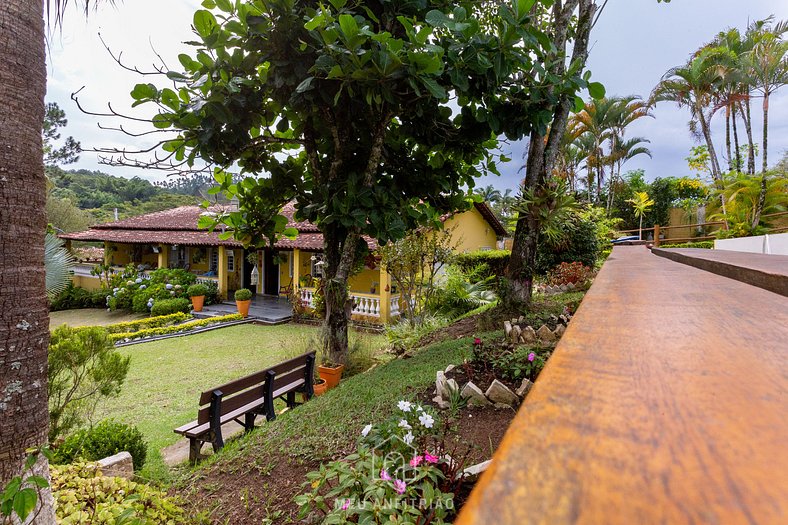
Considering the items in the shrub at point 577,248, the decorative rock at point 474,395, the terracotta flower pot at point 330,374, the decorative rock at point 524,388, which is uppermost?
the shrub at point 577,248

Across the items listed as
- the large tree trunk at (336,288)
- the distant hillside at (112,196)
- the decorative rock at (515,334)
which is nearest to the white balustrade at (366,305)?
the large tree trunk at (336,288)

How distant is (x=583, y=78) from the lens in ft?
14.0

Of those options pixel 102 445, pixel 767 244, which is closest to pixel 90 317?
pixel 102 445

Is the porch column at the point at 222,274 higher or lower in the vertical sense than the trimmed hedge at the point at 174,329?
higher

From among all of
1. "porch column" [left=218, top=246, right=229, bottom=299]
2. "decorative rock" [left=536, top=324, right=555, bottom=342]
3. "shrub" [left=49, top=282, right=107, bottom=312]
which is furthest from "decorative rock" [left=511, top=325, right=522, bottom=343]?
"shrub" [left=49, top=282, right=107, bottom=312]

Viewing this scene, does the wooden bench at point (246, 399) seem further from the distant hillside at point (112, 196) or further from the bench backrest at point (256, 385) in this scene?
the distant hillside at point (112, 196)

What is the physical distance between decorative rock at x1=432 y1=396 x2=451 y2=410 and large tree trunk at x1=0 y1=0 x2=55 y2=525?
2.56 metres

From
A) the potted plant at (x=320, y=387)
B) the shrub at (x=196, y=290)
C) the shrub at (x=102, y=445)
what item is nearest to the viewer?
the shrub at (x=102, y=445)

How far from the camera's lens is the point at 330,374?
6062 millimetres

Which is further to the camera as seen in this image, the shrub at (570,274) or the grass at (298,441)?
the shrub at (570,274)

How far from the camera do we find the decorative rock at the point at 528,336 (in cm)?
404

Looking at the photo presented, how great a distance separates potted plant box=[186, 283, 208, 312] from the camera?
15.1 m

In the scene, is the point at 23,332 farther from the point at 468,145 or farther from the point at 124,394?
the point at 124,394

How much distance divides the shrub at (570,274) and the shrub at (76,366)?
8.98m
